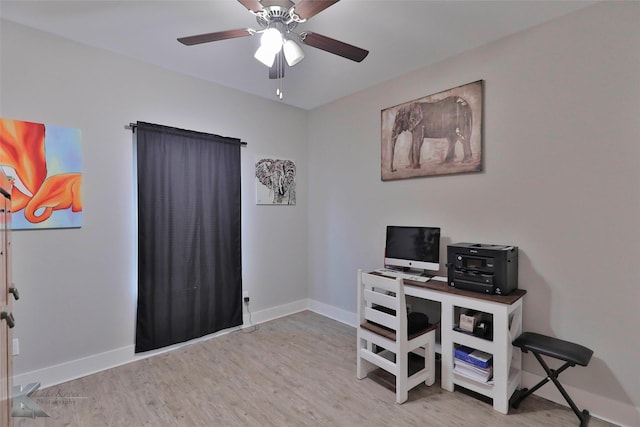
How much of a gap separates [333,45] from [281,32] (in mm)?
349

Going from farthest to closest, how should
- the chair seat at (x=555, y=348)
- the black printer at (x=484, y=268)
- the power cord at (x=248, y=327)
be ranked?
the power cord at (x=248, y=327) → the black printer at (x=484, y=268) → the chair seat at (x=555, y=348)

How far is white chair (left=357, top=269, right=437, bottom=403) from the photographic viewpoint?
213 cm

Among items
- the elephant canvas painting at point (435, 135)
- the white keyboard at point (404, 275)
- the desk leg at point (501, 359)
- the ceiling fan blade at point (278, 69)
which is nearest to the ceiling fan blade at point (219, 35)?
the ceiling fan blade at point (278, 69)

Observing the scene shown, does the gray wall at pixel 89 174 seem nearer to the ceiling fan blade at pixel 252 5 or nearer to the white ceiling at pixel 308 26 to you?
the white ceiling at pixel 308 26

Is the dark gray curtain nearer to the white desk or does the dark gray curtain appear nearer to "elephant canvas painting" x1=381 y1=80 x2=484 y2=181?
"elephant canvas painting" x1=381 y1=80 x2=484 y2=181

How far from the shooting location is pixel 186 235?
2979 mm

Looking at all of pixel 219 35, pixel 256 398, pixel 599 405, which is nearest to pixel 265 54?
pixel 219 35

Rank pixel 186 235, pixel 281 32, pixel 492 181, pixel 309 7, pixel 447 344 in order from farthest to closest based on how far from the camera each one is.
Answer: pixel 186 235, pixel 492 181, pixel 447 344, pixel 281 32, pixel 309 7

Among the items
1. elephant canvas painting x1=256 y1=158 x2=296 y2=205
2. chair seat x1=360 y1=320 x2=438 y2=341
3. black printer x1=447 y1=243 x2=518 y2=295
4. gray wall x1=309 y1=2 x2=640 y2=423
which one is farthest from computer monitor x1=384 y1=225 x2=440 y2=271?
elephant canvas painting x1=256 y1=158 x2=296 y2=205

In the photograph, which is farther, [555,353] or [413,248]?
[413,248]

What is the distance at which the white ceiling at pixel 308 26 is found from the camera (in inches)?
78.4

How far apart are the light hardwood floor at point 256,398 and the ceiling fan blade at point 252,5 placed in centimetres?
247

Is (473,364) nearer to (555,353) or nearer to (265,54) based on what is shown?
(555,353)

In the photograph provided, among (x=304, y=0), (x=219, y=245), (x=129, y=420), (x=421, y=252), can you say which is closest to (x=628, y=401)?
(x=421, y=252)
